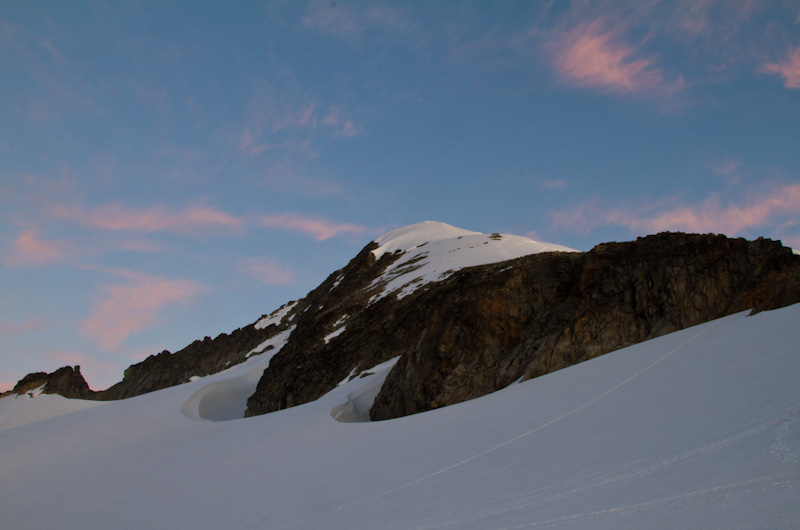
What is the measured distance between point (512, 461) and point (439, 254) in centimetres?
4178

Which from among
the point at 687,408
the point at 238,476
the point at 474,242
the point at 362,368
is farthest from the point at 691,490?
the point at 474,242

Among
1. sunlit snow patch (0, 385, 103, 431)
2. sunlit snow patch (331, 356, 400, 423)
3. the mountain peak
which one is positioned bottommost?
sunlit snow patch (331, 356, 400, 423)

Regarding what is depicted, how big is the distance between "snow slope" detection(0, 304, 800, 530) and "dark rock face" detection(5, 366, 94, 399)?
60454mm

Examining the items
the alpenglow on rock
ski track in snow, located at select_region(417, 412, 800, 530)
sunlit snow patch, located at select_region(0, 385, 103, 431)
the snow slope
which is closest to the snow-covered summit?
the alpenglow on rock

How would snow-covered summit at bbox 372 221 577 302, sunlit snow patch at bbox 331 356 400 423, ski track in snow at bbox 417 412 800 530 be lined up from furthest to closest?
snow-covered summit at bbox 372 221 577 302 → sunlit snow patch at bbox 331 356 400 423 → ski track in snow at bbox 417 412 800 530

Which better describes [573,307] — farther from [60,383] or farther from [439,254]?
[60,383]

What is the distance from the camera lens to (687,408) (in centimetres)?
683

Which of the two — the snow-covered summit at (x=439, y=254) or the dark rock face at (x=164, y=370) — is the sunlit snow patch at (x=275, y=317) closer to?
the dark rock face at (x=164, y=370)

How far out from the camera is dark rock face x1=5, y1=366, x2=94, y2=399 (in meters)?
68.3

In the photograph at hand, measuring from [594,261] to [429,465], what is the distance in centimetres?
1328

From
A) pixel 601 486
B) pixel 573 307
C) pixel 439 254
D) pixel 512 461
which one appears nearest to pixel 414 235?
pixel 439 254

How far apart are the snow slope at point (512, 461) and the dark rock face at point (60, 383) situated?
198ft

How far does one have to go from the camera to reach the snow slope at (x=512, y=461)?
4578 mm

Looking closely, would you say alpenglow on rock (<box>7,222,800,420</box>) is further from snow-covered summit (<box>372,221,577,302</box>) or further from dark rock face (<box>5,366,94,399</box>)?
dark rock face (<box>5,366,94,399</box>)
